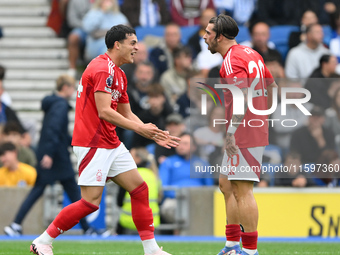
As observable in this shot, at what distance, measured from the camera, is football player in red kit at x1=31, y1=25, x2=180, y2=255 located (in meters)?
7.35

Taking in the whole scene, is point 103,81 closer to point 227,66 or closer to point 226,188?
point 227,66

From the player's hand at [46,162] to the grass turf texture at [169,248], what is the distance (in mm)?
1451

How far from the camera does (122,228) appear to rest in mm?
11914

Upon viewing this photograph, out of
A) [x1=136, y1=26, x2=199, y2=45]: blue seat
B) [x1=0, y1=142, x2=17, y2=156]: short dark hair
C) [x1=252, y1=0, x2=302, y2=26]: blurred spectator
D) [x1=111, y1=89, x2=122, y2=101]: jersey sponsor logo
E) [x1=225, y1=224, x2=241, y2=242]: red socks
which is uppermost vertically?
[x1=252, y1=0, x2=302, y2=26]: blurred spectator

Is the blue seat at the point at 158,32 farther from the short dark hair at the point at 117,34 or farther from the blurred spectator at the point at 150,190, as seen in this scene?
the short dark hair at the point at 117,34

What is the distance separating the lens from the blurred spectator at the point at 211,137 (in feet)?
39.1

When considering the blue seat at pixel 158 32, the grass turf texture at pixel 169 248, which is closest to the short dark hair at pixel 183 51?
the blue seat at pixel 158 32

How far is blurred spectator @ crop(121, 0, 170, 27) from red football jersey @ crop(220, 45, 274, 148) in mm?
8267

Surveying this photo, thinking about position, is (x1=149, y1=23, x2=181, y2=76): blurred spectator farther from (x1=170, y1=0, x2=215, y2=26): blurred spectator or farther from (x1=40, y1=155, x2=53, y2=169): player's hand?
(x1=40, y1=155, x2=53, y2=169): player's hand

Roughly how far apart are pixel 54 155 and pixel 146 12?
5.11 meters

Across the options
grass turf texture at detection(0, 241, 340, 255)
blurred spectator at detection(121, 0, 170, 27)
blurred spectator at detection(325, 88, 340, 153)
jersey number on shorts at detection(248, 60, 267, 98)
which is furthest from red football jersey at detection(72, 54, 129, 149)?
blurred spectator at detection(121, 0, 170, 27)

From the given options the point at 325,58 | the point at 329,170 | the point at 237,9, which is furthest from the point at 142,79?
A: the point at 329,170

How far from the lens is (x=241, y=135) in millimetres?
7578

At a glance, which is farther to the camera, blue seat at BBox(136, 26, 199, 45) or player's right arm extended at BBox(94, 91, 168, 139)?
blue seat at BBox(136, 26, 199, 45)
